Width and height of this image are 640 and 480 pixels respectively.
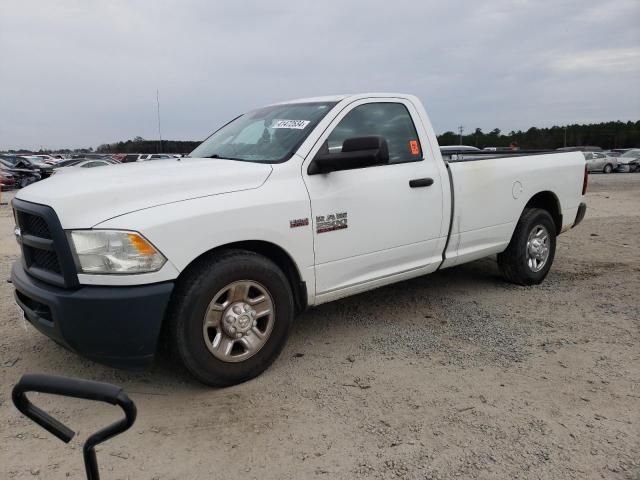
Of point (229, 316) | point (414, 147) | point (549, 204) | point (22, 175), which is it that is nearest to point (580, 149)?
point (549, 204)

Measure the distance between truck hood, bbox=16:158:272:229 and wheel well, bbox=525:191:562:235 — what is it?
11.1 feet

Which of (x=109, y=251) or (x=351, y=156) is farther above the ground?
(x=351, y=156)

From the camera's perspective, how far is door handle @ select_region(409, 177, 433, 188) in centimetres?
410

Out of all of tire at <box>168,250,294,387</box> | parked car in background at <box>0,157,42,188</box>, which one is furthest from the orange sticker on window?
parked car in background at <box>0,157,42,188</box>

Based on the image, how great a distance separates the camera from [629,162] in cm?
3119

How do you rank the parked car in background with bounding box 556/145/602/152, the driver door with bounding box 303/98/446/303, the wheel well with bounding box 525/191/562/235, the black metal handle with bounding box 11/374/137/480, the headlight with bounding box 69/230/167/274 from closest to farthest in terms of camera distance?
the black metal handle with bounding box 11/374/137/480 → the headlight with bounding box 69/230/167/274 → the driver door with bounding box 303/98/446/303 → the wheel well with bounding box 525/191/562/235 → the parked car in background with bounding box 556/145/602/152

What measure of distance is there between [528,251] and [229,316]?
3.49 metres

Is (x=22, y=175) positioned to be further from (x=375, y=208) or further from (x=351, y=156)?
(x=351, y=156)

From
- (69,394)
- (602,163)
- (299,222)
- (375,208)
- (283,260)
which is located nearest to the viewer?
(69,394)

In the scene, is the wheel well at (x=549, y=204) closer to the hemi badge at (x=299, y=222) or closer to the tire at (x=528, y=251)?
the tire at (x=528, y=251)

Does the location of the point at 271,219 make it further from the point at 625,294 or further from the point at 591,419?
the point at 625,294

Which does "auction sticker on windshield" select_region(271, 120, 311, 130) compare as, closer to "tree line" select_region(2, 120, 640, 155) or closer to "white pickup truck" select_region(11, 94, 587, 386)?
"white pickup truck" select_region(11, 94, 587, 386)

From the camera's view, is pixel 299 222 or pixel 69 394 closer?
pixel 69 394

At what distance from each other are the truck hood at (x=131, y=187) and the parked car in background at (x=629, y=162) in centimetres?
3372
